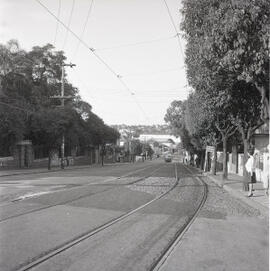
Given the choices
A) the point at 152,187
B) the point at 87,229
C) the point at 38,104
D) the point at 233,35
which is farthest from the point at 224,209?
the point at 38,104

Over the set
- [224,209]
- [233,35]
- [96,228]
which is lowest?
[224,209]

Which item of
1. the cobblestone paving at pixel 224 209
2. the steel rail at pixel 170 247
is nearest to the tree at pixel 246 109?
the cobblestone paving at pixel 224 209

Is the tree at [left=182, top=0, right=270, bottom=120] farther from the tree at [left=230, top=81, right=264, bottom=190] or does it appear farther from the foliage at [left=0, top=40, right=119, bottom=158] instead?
the foliage at [left=0, top=40, right=119, bottom=158]

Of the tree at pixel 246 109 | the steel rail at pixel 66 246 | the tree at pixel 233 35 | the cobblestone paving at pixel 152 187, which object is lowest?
the cobblestone paving at pixel 152 187

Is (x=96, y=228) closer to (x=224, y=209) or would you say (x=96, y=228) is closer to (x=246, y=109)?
(x=224, y=209)

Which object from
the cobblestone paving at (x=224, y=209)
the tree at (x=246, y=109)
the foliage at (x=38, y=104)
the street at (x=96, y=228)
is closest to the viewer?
the street at (x=96, y=228)

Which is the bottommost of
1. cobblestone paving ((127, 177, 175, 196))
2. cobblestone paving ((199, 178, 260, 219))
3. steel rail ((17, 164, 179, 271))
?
cobblestone paving ((199, 178, 260, 219))

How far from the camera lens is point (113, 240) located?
8.35 metres

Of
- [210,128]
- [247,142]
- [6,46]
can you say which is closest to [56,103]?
[6,46]

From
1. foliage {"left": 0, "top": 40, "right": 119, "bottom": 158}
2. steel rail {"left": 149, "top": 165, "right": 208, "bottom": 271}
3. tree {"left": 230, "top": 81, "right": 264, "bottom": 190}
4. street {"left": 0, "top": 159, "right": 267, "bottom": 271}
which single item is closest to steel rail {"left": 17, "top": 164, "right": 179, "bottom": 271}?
street {"left": 0, "top": 159, "right": 267, "bottom": 271}

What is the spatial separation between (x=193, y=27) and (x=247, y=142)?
9.28m

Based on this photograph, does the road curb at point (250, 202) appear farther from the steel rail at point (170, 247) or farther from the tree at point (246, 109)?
the steel rail at point (170, 247)

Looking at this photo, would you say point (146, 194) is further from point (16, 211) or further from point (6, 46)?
point (6, 46)

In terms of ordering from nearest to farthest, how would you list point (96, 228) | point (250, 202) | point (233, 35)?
point (96, 228)
point (233, 35)
point (250, 202)
